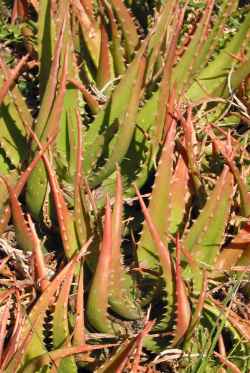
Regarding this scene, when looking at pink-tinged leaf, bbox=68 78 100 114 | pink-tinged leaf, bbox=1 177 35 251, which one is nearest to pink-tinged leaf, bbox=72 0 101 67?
pink-tinged leaf, bbox=68 78 100 114

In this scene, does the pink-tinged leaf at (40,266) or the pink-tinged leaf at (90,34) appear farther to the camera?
the pink-tinged leaf at (90,34)

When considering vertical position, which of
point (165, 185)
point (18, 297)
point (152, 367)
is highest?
point (165, 185)

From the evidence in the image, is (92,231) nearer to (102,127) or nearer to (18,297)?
(18,297)

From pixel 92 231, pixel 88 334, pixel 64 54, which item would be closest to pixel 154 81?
pixel 64 54

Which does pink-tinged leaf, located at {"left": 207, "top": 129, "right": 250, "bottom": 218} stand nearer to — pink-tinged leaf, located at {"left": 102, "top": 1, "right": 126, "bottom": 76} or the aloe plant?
the aloe plant

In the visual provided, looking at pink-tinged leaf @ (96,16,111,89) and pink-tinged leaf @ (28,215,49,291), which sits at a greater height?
pink-tinged leaf @ (96,16,111,89)

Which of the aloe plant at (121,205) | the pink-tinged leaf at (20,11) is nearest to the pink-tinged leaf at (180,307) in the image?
the aloe plant at (121,205)

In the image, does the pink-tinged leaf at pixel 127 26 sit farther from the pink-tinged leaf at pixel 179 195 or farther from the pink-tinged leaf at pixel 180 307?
the pink-tinged leaf at pixel 180 307

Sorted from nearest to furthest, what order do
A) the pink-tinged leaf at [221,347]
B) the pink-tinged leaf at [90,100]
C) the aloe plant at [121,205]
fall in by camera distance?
the aloe plant at [121,205]
the pink-tinged leaf at [221,347]
the pink-tinged leaf at [90,100]
